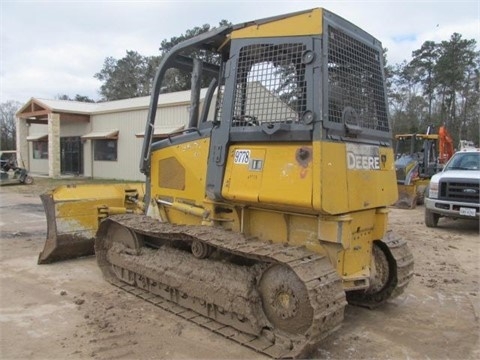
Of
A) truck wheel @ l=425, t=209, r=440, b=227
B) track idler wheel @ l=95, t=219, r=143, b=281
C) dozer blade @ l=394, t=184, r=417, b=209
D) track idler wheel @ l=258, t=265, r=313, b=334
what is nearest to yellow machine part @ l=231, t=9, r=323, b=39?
track idler wheel @ l=258, t=265, r=313, b=334

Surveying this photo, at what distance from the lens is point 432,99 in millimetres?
45250

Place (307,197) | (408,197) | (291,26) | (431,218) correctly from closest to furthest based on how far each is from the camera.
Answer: (307,197), (291,26), (431,218), (408,197)

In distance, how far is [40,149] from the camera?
31.9 metres

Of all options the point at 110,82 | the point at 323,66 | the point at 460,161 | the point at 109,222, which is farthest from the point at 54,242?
the point at 110,82

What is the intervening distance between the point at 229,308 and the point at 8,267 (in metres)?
4.17

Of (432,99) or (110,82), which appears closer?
(432,99)

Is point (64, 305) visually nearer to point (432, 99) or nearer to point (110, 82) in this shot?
point (432, 99)

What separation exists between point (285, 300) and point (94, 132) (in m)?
24.7

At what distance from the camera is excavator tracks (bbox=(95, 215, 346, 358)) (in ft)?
12.2

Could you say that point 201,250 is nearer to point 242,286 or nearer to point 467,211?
point 242,286

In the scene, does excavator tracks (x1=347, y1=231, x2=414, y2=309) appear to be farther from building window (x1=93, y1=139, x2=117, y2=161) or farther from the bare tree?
the bare tree

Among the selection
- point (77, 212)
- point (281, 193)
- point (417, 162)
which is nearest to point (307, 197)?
point (281, 193)

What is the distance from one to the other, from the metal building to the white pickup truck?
39.3ft

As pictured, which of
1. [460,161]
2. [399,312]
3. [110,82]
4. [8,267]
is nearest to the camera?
[399,312]
